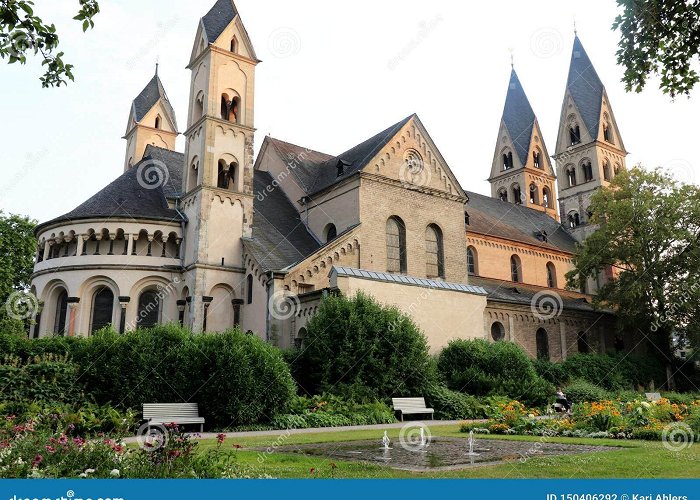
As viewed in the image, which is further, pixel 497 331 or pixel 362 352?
pixel 497 331

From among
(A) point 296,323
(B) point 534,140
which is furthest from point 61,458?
(B) point 534,140

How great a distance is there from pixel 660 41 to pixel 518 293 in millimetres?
33262

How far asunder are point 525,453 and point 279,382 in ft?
32.6

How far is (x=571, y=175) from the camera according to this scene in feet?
196

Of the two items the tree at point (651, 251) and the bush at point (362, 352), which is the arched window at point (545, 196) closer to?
the tree at point (651, 251)

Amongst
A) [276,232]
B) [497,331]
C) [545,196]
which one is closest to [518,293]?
[497,331]

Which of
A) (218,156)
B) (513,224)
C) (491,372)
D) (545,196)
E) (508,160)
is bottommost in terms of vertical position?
(491,372)

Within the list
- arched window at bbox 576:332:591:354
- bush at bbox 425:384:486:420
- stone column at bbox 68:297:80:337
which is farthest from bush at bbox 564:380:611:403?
stone column at bbox 68:297:80:337

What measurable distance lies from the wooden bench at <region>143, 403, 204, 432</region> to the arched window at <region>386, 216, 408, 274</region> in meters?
16.7

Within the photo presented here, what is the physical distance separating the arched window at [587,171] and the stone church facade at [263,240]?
61.8ft

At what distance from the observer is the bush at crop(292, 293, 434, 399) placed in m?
22.3

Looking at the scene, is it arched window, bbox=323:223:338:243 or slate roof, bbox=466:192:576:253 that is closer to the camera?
arched window, bbox=323:223:338:243

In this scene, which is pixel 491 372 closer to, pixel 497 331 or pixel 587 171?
pixel 497 331

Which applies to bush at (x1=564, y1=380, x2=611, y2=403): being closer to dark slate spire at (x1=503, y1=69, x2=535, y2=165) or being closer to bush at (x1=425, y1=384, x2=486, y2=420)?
bush at (x1=425, y1=384, x2=486, y2=420)
